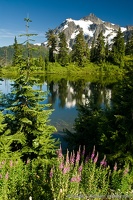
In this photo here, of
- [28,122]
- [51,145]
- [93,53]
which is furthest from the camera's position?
[93,53]

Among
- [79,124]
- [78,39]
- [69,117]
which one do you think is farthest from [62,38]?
[79,124]

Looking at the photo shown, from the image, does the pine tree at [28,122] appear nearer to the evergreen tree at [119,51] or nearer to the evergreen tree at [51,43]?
the evergreen tree at [119,51]

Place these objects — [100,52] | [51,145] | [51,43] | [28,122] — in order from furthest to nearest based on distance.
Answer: [51,43], [100,52], [51,145], [28,122]

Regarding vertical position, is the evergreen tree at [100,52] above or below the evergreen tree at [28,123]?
above

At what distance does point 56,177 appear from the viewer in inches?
312

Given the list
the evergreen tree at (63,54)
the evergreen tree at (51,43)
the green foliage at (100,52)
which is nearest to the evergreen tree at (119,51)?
the green foliage at (100,52)

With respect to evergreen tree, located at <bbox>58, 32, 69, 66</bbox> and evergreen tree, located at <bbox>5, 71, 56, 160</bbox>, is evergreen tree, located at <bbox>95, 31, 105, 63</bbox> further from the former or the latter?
evergreen tree, located at <bbox>5, 71, 56, 160</bbox>

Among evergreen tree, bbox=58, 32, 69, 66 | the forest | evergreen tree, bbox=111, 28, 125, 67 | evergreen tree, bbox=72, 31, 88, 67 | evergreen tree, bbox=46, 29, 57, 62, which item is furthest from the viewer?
evergreen tree, bbox=46, 29, 57, 62

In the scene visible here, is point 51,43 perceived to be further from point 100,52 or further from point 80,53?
point 100,52

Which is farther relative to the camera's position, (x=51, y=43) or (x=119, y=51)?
(x=51, y=43)

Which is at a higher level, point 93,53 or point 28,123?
point 93,53

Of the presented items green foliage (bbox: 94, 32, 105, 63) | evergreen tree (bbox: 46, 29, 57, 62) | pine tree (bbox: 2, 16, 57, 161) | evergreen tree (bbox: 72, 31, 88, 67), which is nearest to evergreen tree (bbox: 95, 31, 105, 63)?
green foliage (bbox: 94, 32, 105, 63)

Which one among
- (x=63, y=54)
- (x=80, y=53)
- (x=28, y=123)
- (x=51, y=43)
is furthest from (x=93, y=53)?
(x=28, y=123)

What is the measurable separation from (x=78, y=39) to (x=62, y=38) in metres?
7.69
